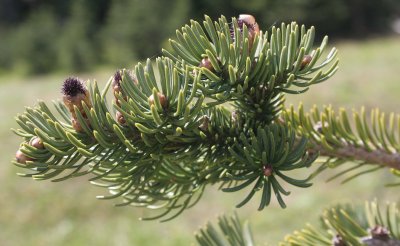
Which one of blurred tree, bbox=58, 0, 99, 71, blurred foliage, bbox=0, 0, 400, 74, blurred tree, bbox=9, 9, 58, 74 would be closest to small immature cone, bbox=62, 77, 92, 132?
blurred foliage, bbox=0, 0, 400, 74

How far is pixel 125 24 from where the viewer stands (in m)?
7.47

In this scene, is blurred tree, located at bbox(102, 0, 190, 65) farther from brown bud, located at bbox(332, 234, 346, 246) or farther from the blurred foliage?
brown bud, located at bbox(332, 234, 346, 246)

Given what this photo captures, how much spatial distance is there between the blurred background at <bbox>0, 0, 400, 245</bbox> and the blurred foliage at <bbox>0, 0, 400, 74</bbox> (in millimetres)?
15

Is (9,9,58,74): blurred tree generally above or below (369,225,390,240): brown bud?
above

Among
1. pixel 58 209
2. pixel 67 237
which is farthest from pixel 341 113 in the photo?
pixel 58 209

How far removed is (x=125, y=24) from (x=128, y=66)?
0.76m

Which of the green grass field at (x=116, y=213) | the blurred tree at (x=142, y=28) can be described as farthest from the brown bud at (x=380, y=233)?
the blurred tree at (x=142, y=28)

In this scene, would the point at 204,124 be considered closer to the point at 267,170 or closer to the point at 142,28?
the point at 267,170

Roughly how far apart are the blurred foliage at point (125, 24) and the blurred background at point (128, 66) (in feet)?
0.05

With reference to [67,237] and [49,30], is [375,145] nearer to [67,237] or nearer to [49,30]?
[67,237]

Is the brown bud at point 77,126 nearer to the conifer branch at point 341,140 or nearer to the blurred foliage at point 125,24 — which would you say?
the conifer branch at point 341,140

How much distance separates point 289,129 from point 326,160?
90 millimetres

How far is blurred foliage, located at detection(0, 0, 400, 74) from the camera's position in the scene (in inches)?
282

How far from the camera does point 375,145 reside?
48cm
